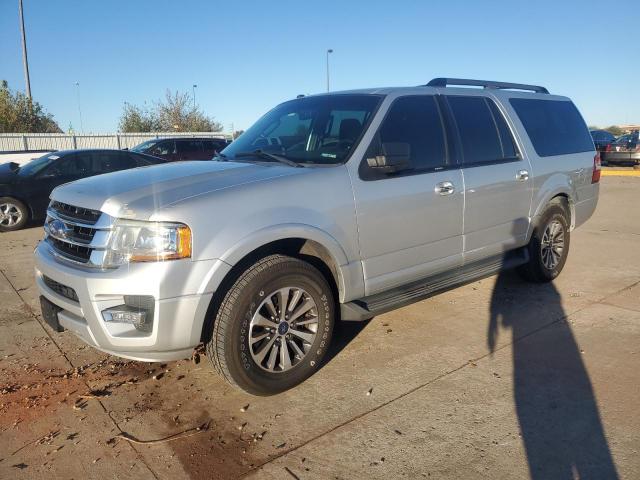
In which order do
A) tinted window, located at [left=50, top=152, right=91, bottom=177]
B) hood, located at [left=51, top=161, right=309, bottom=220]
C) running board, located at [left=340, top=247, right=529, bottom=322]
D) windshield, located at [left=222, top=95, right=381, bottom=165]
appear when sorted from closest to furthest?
hood, located at [left=51, top=161, right=309, bottom=220] < running board, located at [left=340, top=247, right=529, bottom=322] < windshield, located at [left=222, top=95, right=381, bottom=165] < tinted window, located at [left=50, top=152, right=91, bottom=177]

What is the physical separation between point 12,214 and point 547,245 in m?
9.12

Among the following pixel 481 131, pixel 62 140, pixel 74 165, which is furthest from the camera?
pixel 62 140

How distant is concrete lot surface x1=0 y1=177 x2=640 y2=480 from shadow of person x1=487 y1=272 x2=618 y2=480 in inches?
0.4

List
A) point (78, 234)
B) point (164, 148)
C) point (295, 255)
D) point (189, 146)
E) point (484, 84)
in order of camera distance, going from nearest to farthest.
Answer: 1. point (78, 234)
2. point (295, 255)
3. point (484, 84)
4. point (164, 148)
5. point (189, 146)

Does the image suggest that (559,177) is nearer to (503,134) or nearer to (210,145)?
(503,134)

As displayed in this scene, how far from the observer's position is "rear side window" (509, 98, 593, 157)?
17.4 ft

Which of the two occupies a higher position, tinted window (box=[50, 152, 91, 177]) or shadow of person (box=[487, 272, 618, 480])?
tinted window (box=[50, 152, 91, 177])

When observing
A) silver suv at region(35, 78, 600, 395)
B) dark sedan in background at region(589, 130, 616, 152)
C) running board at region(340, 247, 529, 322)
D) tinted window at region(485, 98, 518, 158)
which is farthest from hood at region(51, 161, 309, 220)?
dark sedan in background at region(589, 130, 616, 152)

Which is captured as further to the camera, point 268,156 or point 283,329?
point 268,156

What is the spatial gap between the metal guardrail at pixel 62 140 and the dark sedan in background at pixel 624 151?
18530mm

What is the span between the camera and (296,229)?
328 cm

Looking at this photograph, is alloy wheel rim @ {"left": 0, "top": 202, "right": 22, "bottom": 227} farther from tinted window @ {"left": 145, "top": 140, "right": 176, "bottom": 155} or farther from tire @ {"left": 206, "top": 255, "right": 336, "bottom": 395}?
tire @ {"left": 206, "top": 255, "right": 336, "bottom": 395}

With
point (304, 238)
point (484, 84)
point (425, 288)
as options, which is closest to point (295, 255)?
point (304, 238)

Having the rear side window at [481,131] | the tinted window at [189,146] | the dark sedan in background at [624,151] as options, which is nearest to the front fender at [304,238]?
the rear side window at [481,131]
